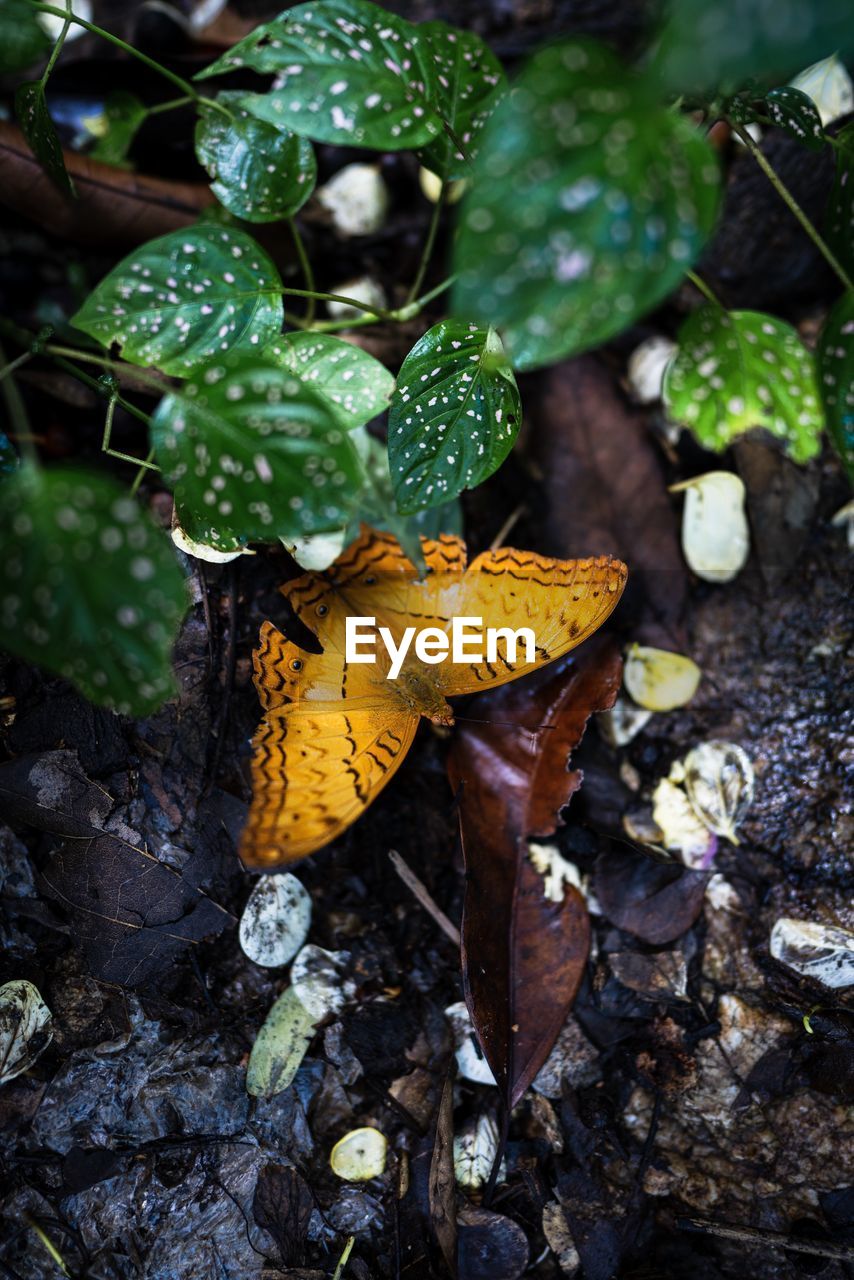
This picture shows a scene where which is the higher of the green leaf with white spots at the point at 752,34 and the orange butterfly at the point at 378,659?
the green leaf with white spots at the point at 752,34

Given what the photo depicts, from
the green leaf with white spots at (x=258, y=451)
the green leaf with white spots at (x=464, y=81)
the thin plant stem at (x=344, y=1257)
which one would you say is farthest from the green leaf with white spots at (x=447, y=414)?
the thin plant stem at (x=344, y=1257)

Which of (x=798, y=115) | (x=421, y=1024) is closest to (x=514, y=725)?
(x=421, y=1024)

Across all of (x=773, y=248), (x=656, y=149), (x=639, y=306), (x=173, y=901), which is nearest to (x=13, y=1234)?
(x=173, y=901)

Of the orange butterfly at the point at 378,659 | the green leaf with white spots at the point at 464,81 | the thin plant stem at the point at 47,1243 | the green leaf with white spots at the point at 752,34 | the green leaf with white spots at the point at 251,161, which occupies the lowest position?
the thin plant stem at the point at 47,1243

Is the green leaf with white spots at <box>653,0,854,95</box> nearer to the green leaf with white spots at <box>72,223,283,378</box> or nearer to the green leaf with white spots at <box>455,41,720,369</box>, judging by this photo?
the green leaf with white spots at <box>455,41,720,369</box>

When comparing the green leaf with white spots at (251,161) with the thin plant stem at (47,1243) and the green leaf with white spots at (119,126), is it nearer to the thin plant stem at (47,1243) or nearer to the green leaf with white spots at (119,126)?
the green leaf with white spots at (119,126)

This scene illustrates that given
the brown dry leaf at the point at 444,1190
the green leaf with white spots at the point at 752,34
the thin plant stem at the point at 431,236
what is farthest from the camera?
the thin plant stem at the point at 431,236

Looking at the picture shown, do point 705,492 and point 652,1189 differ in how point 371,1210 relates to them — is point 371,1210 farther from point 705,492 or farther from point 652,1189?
point 705,492
